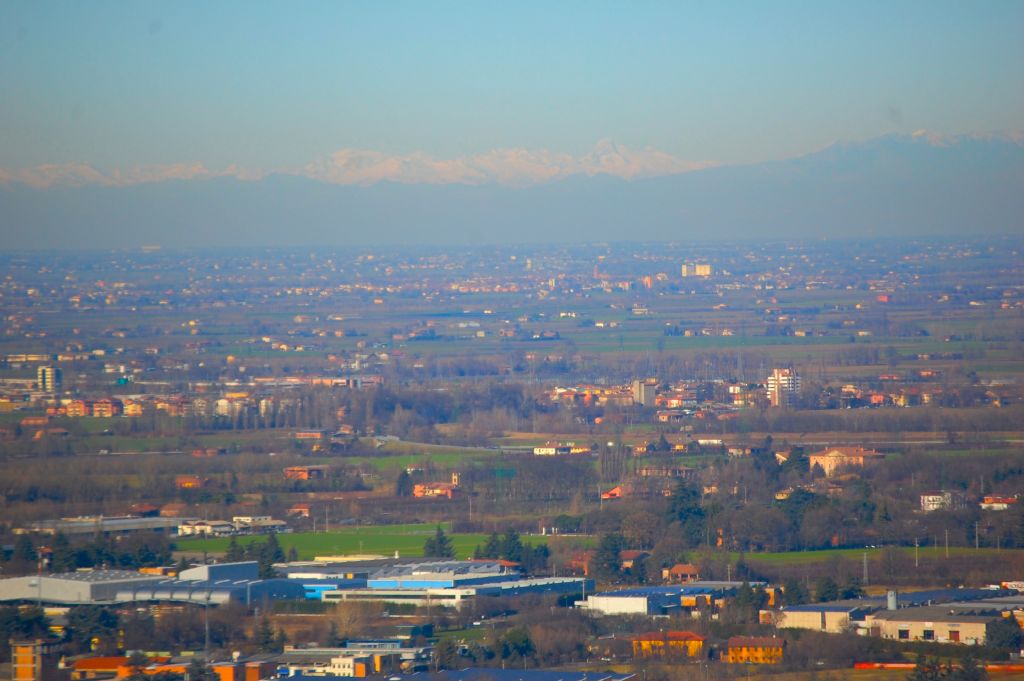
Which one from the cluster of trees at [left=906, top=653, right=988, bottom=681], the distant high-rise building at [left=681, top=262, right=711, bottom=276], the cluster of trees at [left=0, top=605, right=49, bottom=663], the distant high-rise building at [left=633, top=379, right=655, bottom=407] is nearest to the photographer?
the cluster of trees at [left=906, top=653, right=988, bottom=681]

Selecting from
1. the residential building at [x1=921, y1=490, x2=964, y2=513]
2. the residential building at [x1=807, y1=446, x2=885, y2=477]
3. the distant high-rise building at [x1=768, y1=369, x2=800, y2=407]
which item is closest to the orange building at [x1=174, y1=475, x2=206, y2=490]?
the residential building at [x1=807, y1=446, x2=885, y2=477]

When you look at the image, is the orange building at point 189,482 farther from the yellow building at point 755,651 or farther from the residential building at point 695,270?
the residential building at point 695,270

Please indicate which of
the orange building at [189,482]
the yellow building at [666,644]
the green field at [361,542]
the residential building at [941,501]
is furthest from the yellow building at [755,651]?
the orange building at [189,482]

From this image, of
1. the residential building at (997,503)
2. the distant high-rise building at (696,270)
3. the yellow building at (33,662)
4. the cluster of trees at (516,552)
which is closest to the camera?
the yellow building at (33,662)

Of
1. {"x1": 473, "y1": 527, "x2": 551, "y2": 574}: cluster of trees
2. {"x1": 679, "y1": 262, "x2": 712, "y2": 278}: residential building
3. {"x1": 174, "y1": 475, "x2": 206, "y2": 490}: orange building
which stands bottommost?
{"x1": 679, "y1": 262, "x2": 712, "y2": 278}: residential building

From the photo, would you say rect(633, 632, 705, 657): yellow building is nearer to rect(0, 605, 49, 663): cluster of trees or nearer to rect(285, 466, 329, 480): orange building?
rect(0, 605, 49, 663): cluster of trees

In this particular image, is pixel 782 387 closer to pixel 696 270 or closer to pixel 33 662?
pixel 33 662
